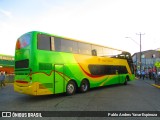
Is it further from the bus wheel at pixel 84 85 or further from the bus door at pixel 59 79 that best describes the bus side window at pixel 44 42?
the bus wheel at pixel 84 85

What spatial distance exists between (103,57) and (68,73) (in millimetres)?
5225

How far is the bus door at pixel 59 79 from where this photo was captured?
11.5 meters

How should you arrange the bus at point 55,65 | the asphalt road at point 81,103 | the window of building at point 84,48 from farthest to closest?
the window of building at point 84,48, the bus at point 55,65, the asphalt road at point 81,103

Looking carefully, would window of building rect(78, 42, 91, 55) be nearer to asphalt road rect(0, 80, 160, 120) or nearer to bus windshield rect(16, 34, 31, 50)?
asphalt road rect(0, 80, 160, 120)

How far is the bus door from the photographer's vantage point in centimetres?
1147

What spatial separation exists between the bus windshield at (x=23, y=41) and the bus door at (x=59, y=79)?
2092 mm

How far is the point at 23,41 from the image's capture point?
1128 cm

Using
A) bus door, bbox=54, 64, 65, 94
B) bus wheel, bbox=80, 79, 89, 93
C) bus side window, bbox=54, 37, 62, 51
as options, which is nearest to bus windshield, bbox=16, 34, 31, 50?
bus side window, bbox=54, 37, 62, 51

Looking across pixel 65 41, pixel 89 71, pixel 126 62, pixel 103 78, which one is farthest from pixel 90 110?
pixel 126 62

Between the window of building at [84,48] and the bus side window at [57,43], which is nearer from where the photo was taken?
the bus side window at [57,43]

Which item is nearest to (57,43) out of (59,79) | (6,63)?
(59,79)

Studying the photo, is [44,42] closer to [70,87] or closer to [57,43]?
[57,43]

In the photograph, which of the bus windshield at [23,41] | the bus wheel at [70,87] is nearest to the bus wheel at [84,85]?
the bus wheel at [70,87]

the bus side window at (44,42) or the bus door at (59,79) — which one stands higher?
the bus side window at (44,42)
